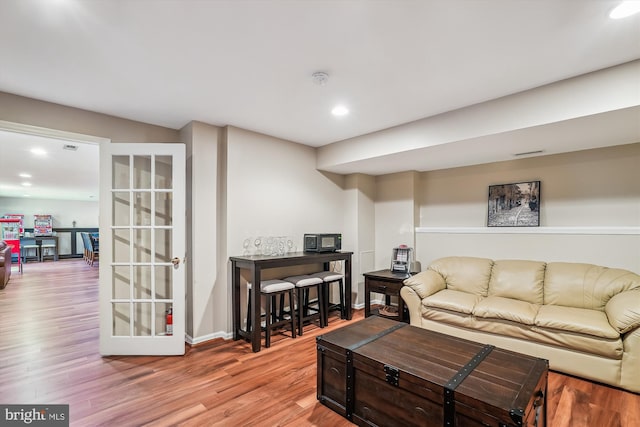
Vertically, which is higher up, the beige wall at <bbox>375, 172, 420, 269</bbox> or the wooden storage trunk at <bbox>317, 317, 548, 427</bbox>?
the beige wall at <bbox>375, 172, 420, 269</bbox>

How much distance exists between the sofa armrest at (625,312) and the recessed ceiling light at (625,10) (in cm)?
202

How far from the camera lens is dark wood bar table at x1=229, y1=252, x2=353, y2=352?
3.05 m

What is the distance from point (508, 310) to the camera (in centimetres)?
279

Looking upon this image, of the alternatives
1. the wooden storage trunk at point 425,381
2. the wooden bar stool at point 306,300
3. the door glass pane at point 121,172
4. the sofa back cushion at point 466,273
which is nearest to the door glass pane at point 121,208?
the door glass pane at point 121,172

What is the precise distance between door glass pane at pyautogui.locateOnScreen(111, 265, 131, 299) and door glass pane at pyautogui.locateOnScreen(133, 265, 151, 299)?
9cm

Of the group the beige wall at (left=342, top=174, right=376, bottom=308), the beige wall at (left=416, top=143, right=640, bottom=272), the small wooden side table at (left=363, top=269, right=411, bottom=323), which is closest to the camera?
the beige wall at (left=416, top=143, right=640, bottom=272)

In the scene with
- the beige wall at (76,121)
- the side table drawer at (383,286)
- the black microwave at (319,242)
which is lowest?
the side table drawer at (383,286)

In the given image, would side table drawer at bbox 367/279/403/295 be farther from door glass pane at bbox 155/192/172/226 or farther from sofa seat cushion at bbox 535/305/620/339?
door glass pane at bbox 155/192/172/226

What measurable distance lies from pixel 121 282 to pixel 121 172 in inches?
44.7

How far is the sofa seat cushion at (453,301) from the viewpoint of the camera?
3.04 metres

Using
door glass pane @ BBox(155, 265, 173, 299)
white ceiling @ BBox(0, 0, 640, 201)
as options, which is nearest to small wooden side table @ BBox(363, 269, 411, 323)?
white ceiling @ BBox(0, 0, 640, 201)

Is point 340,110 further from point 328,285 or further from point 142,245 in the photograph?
point 142,245

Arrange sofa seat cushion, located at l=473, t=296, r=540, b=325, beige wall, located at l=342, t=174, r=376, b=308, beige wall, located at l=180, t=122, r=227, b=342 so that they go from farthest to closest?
beige wall, located at l=342, t=174, r=376, b=308 < beige wall, located at l=180, t=122, r=227, b=342 < sofa seat cushion, located at l=473, t=296, r=540, b=325

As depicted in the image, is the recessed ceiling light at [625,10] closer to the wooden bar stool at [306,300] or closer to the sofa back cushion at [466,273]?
the sofa back cushion at [466,273]
